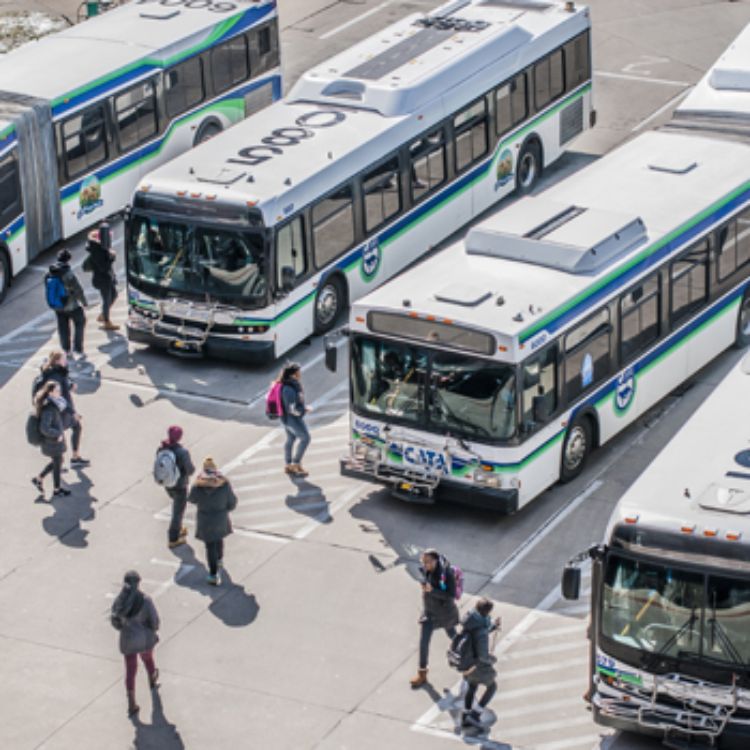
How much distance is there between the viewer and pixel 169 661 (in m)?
21.2

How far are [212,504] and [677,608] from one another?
5917 millimetres

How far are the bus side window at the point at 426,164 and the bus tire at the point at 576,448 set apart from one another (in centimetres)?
716

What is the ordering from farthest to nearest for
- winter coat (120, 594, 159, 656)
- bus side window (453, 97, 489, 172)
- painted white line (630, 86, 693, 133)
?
1. painted white line (630, 86, 693, 133)
2. bus side window (453, 97, 489, 172)
3. winter coat (120, 594, 159, 656)

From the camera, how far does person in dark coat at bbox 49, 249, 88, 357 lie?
91.7ft

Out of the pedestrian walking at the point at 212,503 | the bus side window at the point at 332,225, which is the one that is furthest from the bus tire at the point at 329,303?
the pedestrian walking at the point at 212,503

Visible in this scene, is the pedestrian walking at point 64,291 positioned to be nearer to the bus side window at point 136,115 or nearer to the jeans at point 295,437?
the jeans at point 295,437

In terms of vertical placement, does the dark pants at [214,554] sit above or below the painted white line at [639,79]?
above

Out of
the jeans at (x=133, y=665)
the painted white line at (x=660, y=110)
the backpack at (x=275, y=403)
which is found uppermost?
the backpack at (x=275, y=403)

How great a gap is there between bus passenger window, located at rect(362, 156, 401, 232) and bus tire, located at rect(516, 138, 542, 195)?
415 centimetres

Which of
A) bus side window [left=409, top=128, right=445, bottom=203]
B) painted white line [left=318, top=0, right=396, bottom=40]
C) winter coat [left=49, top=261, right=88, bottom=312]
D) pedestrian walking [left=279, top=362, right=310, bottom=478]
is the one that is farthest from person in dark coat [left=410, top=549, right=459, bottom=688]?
painted white line [left=318, top=0, right=396, bottom=40]

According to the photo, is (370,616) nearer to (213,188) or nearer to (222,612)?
(222,612)

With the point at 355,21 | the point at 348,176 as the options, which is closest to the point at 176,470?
the point at 348,176

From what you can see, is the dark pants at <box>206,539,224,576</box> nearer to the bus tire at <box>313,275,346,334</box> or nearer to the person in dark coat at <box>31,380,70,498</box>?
the person in dark coat at <box>31,380,70,498</box>

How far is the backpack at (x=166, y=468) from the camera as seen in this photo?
2270 centimetres
